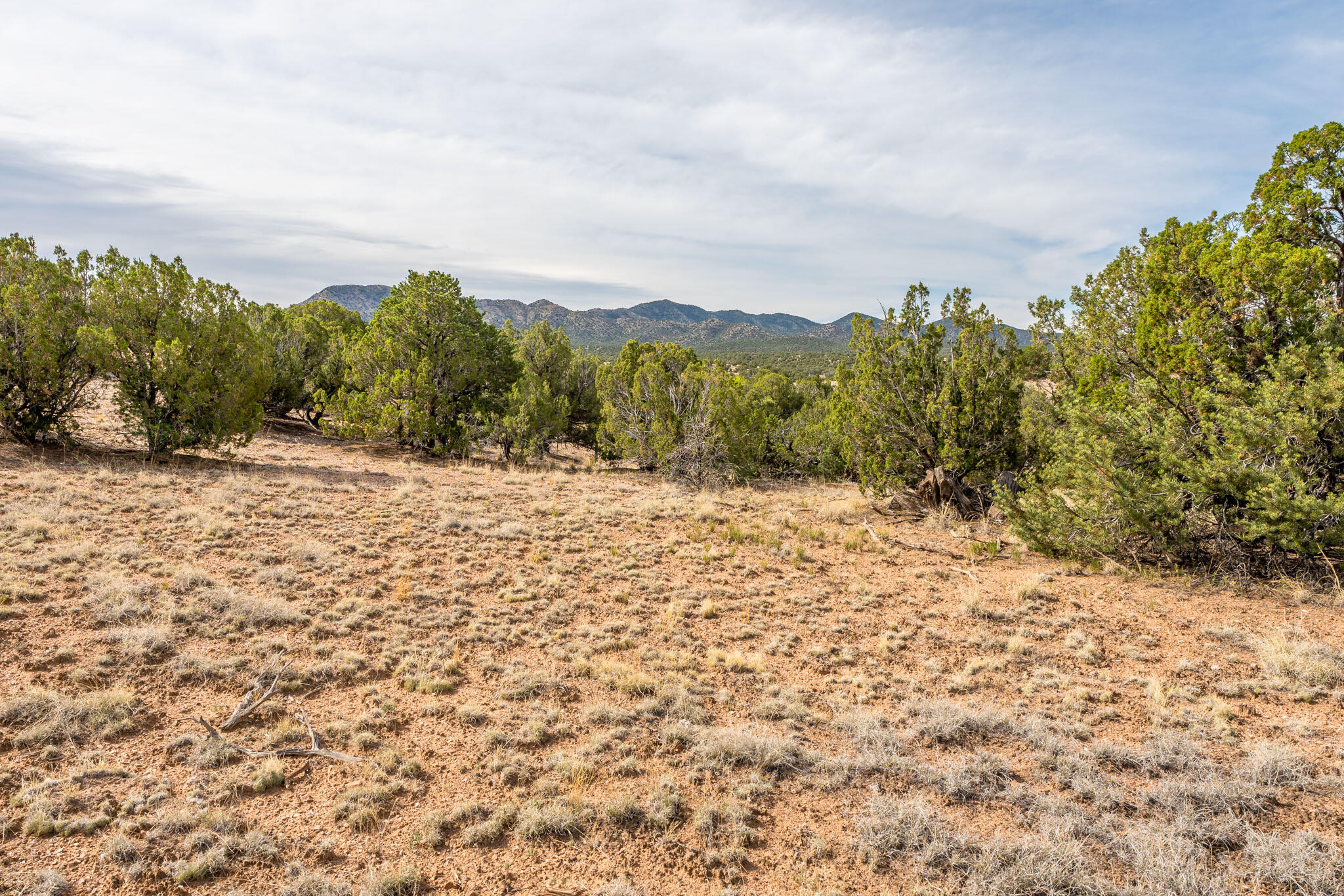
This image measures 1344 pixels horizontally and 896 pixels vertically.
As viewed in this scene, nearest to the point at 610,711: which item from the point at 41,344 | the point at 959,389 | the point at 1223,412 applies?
the point at 1223,412

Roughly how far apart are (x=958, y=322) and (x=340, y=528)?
518 inches

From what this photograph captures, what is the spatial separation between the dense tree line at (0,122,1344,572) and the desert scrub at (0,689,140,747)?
1127cm

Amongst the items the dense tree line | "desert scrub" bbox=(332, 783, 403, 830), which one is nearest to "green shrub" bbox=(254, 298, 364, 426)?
the dense tree line

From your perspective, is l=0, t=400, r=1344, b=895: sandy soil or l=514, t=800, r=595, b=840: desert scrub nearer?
l=0, t=400, r=1344, b=895: sandy soil

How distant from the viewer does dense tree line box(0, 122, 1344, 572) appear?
7.88 m

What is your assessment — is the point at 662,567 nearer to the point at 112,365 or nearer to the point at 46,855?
the point at 46,855

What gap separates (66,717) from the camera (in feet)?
15.2

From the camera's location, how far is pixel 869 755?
4.76 m

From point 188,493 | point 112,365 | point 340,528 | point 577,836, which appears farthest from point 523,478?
point 577,836

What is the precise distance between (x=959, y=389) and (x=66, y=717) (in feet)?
45.4

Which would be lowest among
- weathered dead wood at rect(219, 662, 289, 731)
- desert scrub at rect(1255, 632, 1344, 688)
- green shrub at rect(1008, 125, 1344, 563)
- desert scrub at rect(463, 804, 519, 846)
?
desert scrub at rect(463, 804, 519, 846)

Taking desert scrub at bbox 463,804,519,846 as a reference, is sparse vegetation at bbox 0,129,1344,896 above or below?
above

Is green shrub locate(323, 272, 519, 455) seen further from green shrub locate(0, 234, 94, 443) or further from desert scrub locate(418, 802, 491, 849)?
desert scrub locate(418, 802, 491, 849)

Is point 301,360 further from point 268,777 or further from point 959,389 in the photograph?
point 959,389
